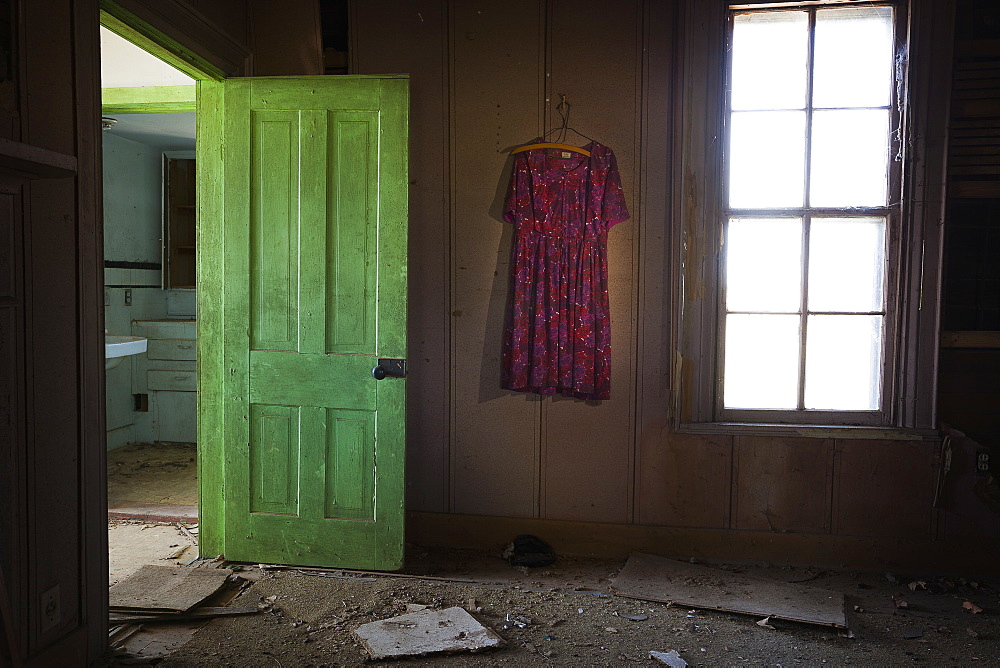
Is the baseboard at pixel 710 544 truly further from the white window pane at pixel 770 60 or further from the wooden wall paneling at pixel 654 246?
the white window pane at pixel 770 60

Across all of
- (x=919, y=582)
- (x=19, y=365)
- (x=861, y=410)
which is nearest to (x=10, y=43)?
(x=19, y=365)

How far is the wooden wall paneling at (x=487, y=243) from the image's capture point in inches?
132

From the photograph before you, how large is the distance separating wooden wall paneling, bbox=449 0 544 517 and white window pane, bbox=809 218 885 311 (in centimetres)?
142

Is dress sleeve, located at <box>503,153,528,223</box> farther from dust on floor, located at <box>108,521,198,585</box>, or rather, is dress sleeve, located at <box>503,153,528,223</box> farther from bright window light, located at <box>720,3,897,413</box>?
dust on floor, located at <box>108,521,198,585</box>

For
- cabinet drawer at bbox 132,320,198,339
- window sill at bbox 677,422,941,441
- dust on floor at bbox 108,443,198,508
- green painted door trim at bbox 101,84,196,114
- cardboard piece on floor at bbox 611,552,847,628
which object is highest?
green painted door trim at bbox 101,84,196,114

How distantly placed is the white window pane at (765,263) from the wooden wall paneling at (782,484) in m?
0.64

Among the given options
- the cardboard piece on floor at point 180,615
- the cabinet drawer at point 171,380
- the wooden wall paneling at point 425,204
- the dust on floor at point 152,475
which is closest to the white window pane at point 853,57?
the wooden wall paneling at point 425,204

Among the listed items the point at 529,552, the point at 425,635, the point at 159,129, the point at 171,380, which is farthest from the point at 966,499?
the point at 159,129

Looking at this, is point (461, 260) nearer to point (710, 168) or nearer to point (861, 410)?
point (710, 168)

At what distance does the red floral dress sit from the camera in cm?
328

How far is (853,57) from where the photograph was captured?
10.4 feet

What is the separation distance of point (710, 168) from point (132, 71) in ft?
9.27

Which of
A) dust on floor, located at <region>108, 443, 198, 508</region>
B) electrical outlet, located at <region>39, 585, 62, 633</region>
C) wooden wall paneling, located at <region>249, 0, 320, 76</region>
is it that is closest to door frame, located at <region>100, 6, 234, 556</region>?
wooden wall paneling, located at <region>249, 0, 320, 76</region>

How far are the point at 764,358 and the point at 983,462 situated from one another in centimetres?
104
